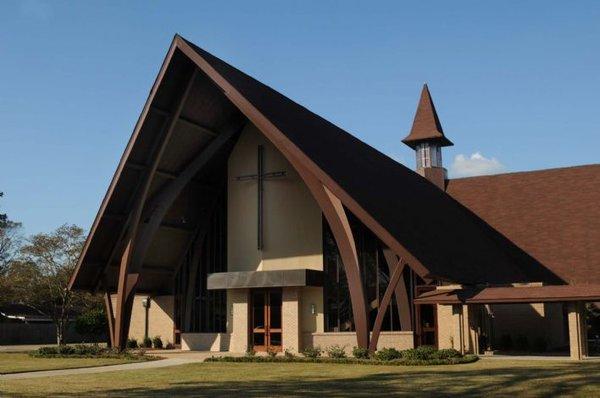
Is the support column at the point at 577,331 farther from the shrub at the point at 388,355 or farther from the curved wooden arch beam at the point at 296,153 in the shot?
the shrub at the point at 388,355

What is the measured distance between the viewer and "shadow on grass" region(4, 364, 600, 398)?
42.1 feet

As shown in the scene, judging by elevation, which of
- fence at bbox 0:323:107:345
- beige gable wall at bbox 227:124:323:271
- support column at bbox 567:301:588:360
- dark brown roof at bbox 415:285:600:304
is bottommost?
fence at bbox 0:323:107:345

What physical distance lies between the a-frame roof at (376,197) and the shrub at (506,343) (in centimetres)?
230

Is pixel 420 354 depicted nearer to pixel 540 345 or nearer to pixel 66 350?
pixel 540 345

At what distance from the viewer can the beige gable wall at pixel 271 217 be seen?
29297mm

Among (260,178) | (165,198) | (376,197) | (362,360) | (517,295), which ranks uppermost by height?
(260,178)

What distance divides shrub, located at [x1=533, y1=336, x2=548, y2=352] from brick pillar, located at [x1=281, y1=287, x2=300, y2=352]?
938cm

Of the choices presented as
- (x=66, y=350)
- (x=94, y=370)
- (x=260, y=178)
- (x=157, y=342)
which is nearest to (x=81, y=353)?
(x=66, y=350)

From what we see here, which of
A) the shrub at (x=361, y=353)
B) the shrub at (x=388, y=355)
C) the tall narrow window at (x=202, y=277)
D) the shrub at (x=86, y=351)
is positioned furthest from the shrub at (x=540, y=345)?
the shrub at (x=86, y=351)

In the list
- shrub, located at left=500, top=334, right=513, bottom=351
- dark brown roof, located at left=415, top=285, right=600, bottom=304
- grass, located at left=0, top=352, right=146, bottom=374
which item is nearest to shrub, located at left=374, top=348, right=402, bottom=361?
dark brown roof, located at left=415, top=285, right=600, bottom=304

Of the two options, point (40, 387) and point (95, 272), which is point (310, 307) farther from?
point (40, 387)

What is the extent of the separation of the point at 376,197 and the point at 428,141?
1989 centimetres

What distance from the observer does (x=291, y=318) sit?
2795cm

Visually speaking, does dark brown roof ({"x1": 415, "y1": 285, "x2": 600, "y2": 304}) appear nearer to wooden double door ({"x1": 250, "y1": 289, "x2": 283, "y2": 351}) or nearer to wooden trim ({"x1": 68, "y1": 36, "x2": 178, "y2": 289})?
wooden double door ({"x1": 250, "y1": 289, "x2": 283, "y2": 351})
